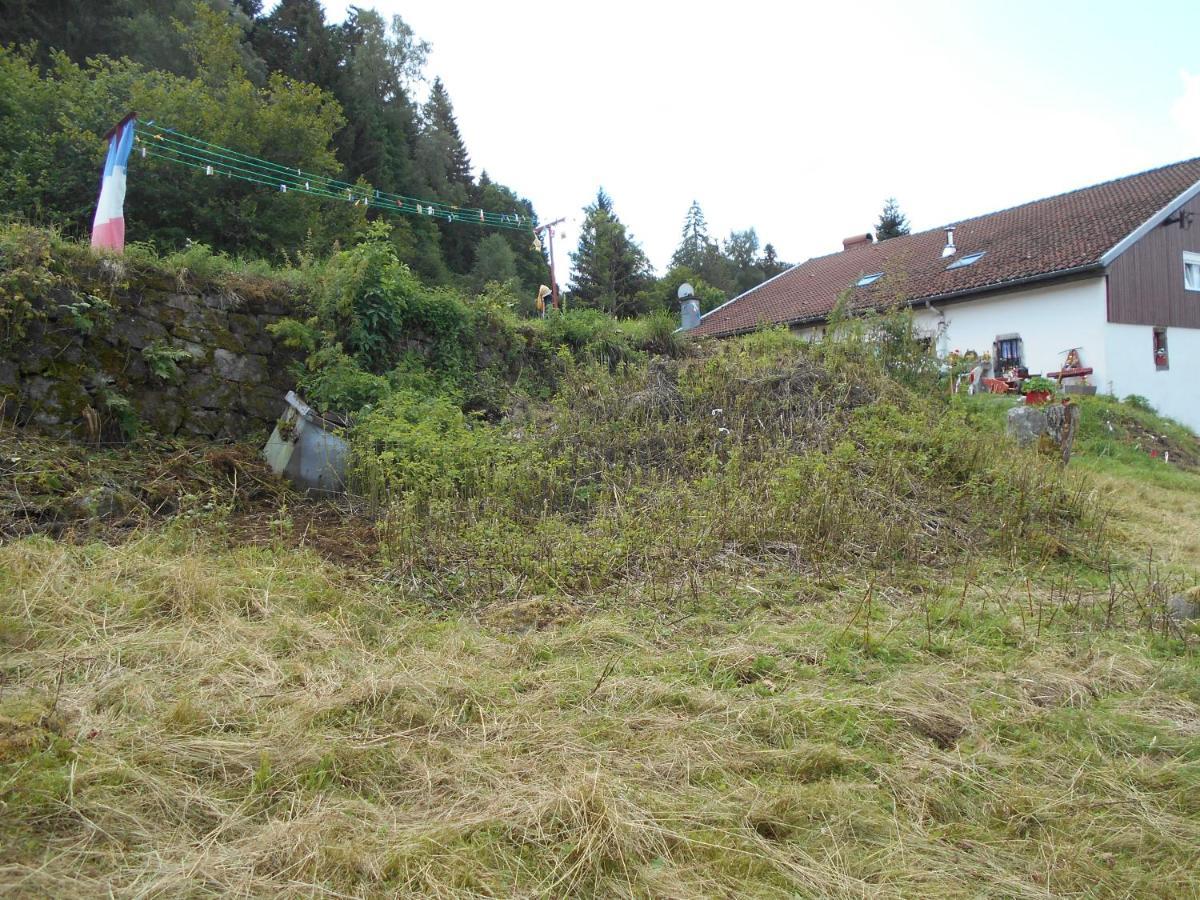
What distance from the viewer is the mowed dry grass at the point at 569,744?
6.84 ft

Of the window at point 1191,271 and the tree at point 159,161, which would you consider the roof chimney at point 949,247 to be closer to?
the window at point 1191,271

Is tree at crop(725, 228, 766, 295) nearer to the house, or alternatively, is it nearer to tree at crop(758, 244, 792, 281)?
tree at crop(758, 244, 792, 281)

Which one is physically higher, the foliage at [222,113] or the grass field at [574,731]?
the foliage at [222,113]

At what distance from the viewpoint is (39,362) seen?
5.95 metres

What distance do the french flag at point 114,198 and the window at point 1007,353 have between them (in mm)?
17398

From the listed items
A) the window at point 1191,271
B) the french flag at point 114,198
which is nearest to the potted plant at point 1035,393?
the window at point 1191,271

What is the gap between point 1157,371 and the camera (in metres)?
16.8

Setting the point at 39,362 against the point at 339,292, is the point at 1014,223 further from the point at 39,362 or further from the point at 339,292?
the point at 39,362

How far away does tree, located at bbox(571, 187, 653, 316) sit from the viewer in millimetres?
37406

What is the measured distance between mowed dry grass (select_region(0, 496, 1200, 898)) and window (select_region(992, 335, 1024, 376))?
48.0 feet

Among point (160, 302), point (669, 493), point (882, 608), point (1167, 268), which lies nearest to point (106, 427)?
point (160, 302)

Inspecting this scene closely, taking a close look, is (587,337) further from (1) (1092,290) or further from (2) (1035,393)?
(1) (1092,290)

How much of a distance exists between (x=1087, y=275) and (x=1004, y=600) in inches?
578

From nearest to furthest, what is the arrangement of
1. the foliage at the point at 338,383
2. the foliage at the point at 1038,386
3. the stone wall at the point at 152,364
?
the stone wall at the point at 152,364
the foliage at the point at 338,383
the foliage at the point at 1038,386
